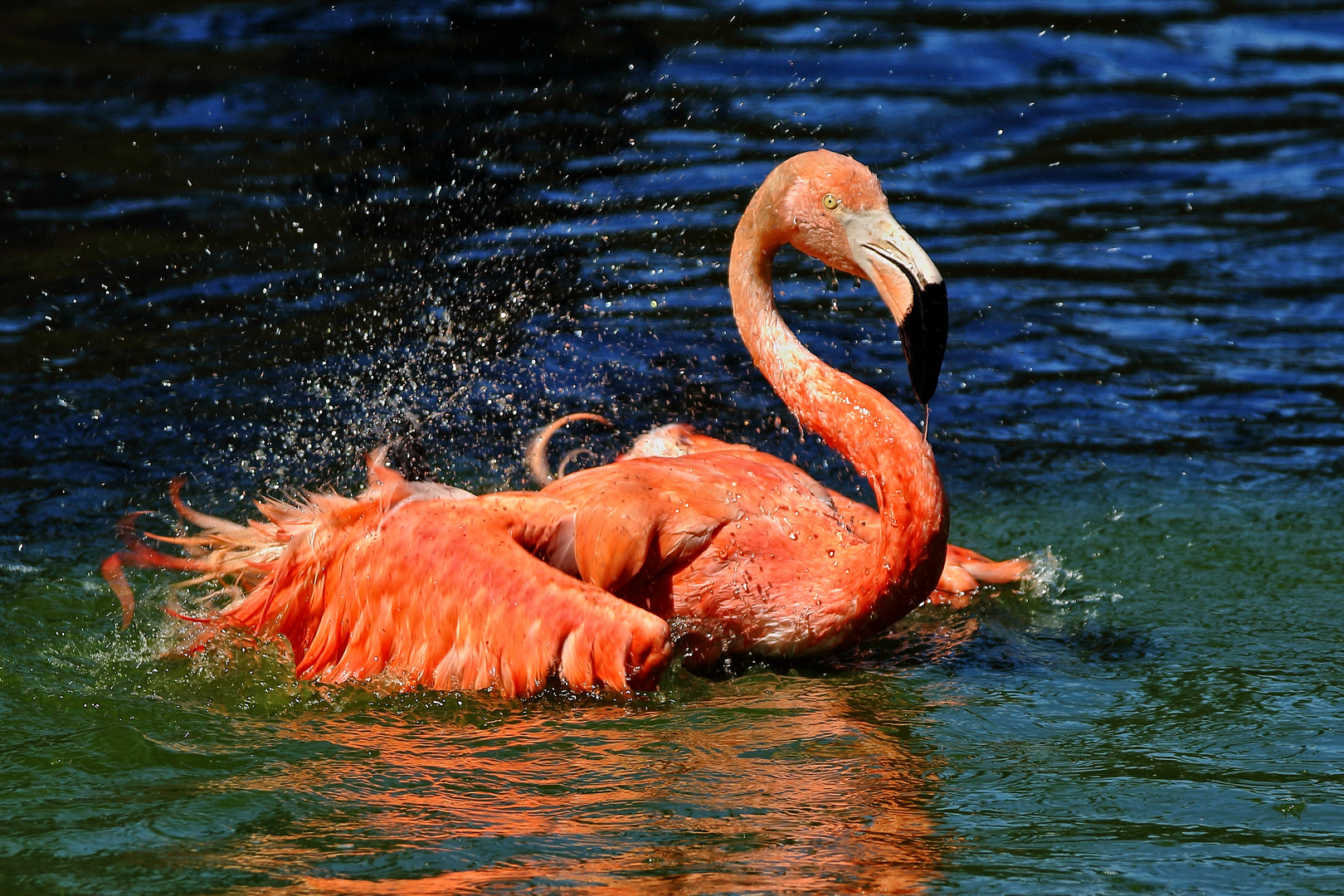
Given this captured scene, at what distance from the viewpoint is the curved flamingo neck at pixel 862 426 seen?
480 centimetres

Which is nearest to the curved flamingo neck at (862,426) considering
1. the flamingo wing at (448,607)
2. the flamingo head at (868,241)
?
the flamingo head at (868,241)

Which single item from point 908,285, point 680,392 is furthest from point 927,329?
point 680,392

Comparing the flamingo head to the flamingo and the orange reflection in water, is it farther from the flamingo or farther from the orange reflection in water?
the orange reflection in water

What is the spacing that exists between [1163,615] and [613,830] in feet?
8.93

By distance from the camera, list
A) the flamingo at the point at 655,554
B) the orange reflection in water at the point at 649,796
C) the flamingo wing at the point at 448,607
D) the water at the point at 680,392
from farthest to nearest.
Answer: the flamingo at the point at 655,554 < the flamingo wing at the point at 448,607 < the water at the point at 680,392 < the orange reflection in water at the point at 649,796

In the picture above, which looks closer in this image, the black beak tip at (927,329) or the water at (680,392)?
the water at (680,392)

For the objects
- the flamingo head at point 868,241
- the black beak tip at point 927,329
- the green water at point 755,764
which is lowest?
the green water at point 755,764

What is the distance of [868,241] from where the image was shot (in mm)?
4961

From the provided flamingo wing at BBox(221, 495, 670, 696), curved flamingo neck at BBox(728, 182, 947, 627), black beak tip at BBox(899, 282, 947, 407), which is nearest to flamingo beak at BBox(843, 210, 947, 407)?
black beak tip at BBox(899, 282, 947, 407)

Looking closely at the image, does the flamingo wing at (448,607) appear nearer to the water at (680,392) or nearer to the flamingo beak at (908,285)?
the water at (680,392)

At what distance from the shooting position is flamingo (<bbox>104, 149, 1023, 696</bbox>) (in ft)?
15.5

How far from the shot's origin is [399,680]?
4.93 metres

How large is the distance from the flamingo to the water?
0.55 ft

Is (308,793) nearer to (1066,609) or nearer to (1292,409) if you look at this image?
(1066,609)
